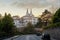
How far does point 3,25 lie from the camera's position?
70750 millimetres

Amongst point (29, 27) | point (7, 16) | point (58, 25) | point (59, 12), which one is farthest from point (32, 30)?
point (58, 25)

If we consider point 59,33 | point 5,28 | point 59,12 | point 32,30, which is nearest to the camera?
point 59,33

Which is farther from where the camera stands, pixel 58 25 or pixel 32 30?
pixel 32 30

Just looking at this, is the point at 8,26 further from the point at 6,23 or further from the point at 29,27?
the point at 29,27

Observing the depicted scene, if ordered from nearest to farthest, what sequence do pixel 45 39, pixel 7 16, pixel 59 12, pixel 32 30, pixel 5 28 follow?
pixel 45 39 → pixel 59 12 → pixel 5 28 → pixel 7 16 → pixel 32 30

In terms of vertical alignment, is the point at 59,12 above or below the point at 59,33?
above

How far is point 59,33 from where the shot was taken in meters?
24.0

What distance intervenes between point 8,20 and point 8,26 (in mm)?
2885

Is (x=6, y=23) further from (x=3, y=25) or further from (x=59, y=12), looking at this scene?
(x=59, y=12)

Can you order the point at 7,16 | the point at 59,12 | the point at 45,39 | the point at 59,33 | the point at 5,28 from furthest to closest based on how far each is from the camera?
the point at 7,16 → the point at 5,28 → the point at 59,12 → the point at 59,33 → the point at 45,39

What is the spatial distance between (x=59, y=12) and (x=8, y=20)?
37535 mm

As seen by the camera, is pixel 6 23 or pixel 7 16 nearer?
pixel 6 23

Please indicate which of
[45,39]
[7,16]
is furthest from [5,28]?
[45,39]

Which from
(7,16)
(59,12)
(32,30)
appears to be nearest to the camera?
(59,12)
